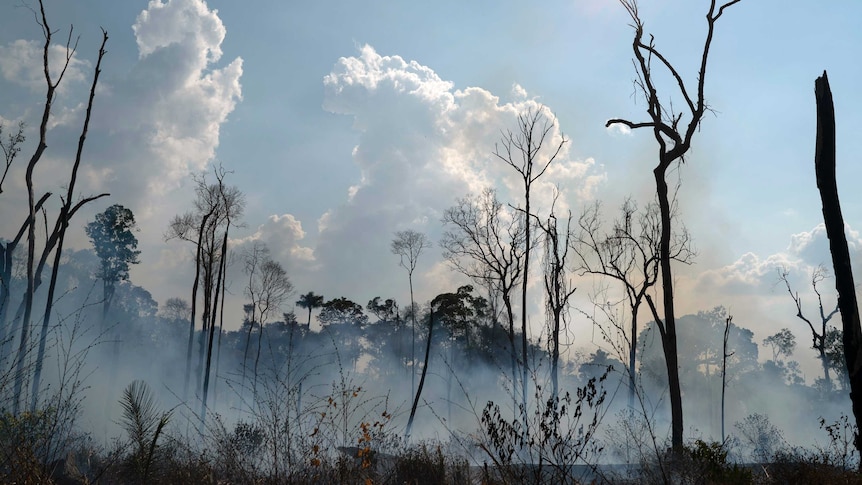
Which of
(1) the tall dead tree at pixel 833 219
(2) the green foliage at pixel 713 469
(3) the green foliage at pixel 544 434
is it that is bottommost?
(2) the green foliage at pixel 713 469

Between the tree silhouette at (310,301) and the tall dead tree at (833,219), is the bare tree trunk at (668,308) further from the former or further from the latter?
the tree silhouette at (310,301)

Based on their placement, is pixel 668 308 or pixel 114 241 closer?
pixel 668 308

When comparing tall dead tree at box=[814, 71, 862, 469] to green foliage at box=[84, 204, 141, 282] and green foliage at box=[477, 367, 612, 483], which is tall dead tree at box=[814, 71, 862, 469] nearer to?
green foliage at box=[477, 367, 612, 483]

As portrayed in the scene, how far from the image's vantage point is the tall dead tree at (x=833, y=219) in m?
7.97

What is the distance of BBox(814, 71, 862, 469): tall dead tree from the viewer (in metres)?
7.97

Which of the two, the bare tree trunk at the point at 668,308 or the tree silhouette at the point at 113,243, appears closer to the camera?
the bare tree trunk at the point at 668,308

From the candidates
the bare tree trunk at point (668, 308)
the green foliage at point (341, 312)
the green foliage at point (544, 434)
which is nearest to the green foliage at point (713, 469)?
the bare tree trunk at point (668, 308)

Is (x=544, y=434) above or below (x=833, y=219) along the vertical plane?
below

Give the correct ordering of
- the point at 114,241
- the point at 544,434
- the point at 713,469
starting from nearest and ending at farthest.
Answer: the point at 544,434 → the point at 713,469 → the point at 114,241

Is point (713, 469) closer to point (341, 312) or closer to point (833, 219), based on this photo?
point (833, 219)

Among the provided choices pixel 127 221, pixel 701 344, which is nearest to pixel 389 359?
pixel 127 221

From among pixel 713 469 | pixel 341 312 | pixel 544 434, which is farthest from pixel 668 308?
pixel 341 312

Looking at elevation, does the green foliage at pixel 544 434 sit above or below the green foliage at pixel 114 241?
below

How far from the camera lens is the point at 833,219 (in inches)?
332
